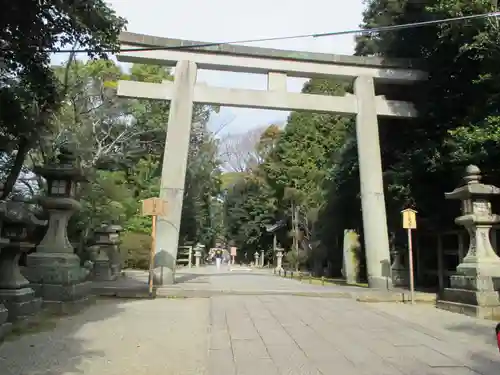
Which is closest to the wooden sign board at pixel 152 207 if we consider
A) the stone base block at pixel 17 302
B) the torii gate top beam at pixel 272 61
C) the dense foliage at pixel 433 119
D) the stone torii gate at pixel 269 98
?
the stone torii gate at pixel 269 98

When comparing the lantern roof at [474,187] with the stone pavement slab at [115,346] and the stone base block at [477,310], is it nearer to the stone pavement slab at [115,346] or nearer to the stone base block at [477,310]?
the stone base block at [477,310]

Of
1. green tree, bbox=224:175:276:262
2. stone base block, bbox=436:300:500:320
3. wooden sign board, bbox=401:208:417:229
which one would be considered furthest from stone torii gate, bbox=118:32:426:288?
green tree, bbox=224:175:276:262

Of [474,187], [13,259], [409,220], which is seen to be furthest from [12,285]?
[474,187]

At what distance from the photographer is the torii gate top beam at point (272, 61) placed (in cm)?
1163

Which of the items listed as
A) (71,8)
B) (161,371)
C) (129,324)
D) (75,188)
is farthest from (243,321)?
(71,8)

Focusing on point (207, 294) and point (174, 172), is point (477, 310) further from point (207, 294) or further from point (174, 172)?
point (174, 172)

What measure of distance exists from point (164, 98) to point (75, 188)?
4258 mm

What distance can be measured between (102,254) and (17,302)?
814 cm

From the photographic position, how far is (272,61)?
12.3m

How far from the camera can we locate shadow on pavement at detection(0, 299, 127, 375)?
4200 millimetres

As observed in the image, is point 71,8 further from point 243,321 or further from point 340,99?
point 340,99

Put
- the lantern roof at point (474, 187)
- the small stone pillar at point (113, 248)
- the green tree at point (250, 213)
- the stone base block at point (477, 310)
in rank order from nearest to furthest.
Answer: the stone base block at point (477, 310)
the lantern roof at point (474, 187)
the small stone pillar at point (113, 248)
the green tree at point (250, 213)

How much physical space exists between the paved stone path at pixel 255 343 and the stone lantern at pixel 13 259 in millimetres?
618

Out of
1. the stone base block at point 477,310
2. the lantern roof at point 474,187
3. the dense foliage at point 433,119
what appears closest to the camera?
the stone base block at point 477,310
